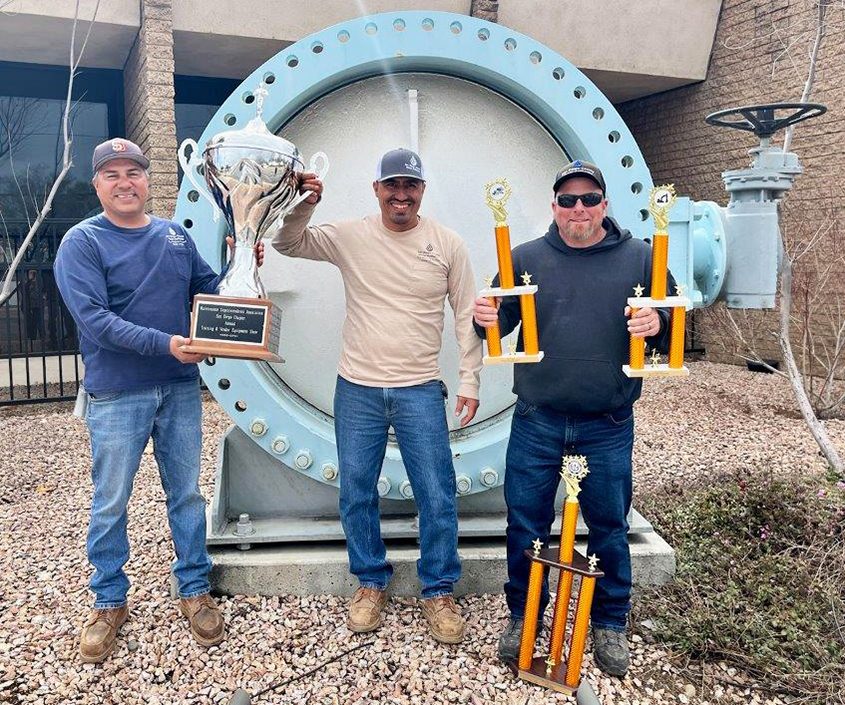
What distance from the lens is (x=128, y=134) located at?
23.3 feet

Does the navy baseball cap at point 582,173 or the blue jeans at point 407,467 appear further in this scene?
the blue jeans at point 407,467

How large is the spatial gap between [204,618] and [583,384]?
4.82ft

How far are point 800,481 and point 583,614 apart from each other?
209 cm

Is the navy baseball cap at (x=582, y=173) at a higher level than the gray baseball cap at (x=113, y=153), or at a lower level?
lower

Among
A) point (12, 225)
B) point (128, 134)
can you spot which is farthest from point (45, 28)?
point (12, 225)

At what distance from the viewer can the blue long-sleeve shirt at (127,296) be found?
7.15 ft

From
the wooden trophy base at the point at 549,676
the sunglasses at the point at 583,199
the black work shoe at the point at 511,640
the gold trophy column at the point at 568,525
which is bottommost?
the wooden trophy base at the point at 549,676

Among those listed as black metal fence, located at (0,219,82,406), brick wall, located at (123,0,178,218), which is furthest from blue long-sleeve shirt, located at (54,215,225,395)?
black metal fence, located at (0,219,82,406)

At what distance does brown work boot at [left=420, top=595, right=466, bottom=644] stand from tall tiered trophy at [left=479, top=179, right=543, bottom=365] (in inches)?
36.0

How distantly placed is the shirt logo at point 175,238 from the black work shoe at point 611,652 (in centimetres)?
184

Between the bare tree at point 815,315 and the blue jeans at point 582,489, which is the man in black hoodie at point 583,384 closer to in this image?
the blue jeans at point 582,489

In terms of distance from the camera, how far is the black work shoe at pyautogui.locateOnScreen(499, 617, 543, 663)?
7.74 ft

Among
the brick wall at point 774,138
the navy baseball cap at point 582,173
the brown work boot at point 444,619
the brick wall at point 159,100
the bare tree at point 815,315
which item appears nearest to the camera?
the navy baseball cap at point 582,173

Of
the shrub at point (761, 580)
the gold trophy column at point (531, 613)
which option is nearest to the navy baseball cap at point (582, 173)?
the gold trophy column at point (531, 613)
